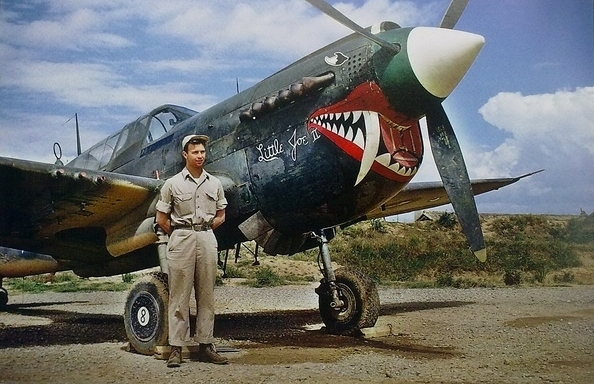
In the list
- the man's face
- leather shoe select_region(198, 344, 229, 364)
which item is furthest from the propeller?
leather shoe select_region(198, 344, 229, 364)

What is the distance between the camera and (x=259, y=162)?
457 cm

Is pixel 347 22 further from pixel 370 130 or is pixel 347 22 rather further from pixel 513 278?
pixel 513 278

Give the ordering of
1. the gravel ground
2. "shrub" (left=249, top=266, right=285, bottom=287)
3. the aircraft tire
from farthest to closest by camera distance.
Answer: "shrub" (left=249, top=266, right=285, bottom=287), the aircraft tire, the gravel ground

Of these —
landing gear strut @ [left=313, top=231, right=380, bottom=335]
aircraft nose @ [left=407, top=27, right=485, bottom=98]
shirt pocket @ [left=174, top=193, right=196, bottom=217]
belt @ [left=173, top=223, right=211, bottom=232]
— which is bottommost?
landing gear strut @ [left=313, top=231, right=380, bottom=335]

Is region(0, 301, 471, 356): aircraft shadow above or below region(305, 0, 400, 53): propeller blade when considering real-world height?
below

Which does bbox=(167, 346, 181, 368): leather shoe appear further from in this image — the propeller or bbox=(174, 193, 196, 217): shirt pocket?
the propeller

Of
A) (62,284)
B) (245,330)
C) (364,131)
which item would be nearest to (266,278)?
(62,284)

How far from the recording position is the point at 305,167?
169 inches

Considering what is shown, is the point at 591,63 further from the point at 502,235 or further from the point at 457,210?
the point at 502,235

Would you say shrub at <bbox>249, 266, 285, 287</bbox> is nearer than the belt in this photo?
No

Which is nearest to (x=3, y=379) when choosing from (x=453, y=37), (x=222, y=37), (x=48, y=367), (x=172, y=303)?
(x=48, y=367)

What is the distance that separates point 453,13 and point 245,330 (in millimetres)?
3527

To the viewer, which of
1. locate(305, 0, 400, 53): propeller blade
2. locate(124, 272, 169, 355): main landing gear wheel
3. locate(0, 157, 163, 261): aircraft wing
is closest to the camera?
locate(305, 0, 400, 53): propeller blade

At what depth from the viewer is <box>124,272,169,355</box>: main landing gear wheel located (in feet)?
14.1
